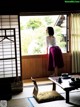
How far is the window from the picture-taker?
6782 millimetres

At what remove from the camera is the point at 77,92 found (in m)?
5.33

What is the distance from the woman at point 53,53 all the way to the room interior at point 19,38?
438 mm

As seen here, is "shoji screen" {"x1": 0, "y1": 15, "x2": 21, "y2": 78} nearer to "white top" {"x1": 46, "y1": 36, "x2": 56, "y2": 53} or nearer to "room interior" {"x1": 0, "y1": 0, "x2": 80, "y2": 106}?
"room interior" {"x1": 0, "y1": 0, "x2": 80, "y2": 106}

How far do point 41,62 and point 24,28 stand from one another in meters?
1.14

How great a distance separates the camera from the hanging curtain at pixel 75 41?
22.3 ft

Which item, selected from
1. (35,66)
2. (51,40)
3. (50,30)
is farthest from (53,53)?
(35,66)

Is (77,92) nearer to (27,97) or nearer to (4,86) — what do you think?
(27,97)

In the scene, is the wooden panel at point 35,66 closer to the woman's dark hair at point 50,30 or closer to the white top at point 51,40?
the white top at point 51,40

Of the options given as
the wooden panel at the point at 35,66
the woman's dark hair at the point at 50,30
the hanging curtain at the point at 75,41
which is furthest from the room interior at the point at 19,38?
the woman's dark hair at the point at 50,30

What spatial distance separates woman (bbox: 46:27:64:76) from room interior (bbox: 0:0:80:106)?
0.44 m

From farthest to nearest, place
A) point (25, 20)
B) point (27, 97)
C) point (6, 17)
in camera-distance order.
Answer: point (25, 20)
point (6, 17)
point (27, 97)

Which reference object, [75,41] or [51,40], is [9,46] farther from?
[75,41]

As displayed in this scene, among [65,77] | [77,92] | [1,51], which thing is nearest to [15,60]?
[1,51]

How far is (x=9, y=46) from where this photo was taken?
555cm
